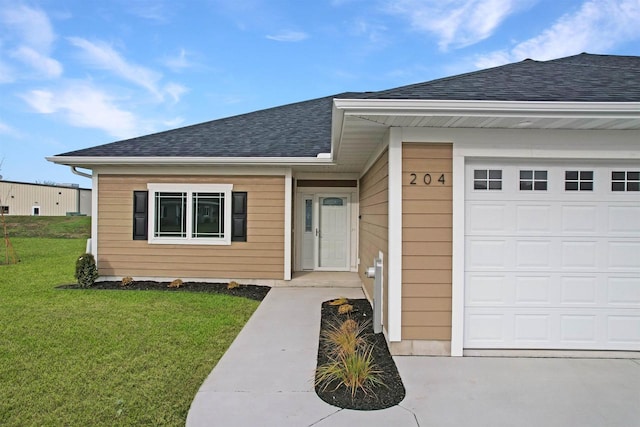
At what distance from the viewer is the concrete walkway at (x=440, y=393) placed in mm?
2861

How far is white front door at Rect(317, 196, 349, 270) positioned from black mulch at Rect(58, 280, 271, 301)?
2070 millimetres

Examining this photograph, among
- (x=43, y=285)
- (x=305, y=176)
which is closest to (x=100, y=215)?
(x=43, y=285)

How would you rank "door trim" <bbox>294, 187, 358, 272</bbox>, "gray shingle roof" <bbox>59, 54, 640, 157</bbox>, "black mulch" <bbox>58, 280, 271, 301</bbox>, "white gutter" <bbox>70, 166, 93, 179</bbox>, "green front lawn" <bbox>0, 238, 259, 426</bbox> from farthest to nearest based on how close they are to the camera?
"door trim" <bbox>294, 187, 358, 272</bbox>, "white gutter" <bbox>70, 166, 93, 179</bbox>, "black mulch" <bbox>58, 280, 271, 301</bbox>, "gray shingle roof" <bbox>59, 54, 640, 157</bbox>, "green front lawn" <bbox>0, 238, 259, 426</bbox>

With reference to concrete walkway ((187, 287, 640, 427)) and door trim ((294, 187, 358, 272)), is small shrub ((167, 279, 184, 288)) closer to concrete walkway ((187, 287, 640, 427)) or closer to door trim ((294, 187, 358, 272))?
door trim ((294, 187, 358, 272))

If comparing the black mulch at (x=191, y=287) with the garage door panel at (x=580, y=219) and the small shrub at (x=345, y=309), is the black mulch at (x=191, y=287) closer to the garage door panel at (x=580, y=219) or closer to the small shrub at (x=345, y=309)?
the small shrub at (x=345, y=309)

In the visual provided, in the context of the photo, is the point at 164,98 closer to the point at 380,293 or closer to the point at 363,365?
the point at 380,293

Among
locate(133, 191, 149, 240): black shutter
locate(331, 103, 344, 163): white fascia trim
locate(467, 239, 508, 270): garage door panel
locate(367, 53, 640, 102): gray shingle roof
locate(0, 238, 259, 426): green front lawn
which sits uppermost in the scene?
locate(367, 53, 640, 102): gray shingle roof

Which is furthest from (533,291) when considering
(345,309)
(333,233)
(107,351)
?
(333,233)

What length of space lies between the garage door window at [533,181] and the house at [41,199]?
36.0 metres

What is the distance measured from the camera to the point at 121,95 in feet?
45.0

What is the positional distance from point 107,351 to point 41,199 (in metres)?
35.2

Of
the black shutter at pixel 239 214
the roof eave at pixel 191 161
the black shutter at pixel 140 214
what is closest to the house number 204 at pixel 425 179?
the roof eave at pixel 191 161

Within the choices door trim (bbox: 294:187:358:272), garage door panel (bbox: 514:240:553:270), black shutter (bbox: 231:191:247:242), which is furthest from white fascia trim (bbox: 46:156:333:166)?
garage door panel (bbox: 514:240:553:270)

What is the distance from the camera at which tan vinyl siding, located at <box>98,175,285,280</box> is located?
8.30 metres
